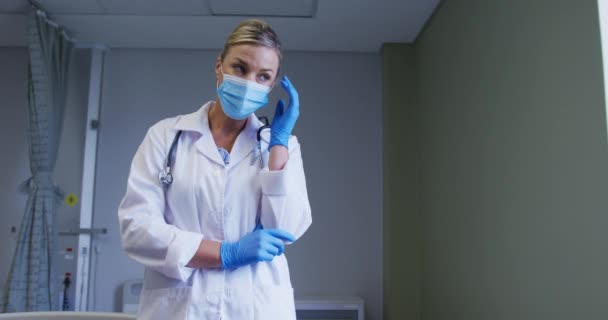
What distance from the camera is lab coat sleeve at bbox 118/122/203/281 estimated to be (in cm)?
93

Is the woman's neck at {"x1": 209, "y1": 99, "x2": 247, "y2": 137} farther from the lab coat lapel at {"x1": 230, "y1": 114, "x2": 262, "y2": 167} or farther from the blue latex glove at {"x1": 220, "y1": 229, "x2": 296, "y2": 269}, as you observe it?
the blue latex glove at {"x1": 220, "y1": 229, "x2": 296, "y2": 269}

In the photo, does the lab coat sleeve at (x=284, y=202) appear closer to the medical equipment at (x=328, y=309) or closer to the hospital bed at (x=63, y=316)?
the hospital bed at (x=63, y=316)

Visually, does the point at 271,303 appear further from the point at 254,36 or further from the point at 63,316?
the point at 63,316

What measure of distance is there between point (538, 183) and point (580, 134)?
260 millimetres

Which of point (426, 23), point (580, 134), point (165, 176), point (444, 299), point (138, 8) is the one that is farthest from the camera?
point (426, 23)

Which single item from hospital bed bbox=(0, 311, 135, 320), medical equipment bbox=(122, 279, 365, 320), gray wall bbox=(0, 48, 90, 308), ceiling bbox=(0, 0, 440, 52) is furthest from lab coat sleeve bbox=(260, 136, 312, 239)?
gray wall bbox=(0, 48, 90, 308)

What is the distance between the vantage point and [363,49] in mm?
3111

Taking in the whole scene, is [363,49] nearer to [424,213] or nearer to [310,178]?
[310,178]

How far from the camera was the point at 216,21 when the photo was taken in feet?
8.91

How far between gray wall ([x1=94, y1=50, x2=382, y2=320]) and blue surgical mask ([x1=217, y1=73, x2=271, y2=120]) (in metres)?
1.95

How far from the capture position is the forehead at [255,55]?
106cm

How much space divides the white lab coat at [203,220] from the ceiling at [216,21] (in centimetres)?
165

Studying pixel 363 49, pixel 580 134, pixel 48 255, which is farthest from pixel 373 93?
pixel 48 255

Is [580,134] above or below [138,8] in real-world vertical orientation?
below
